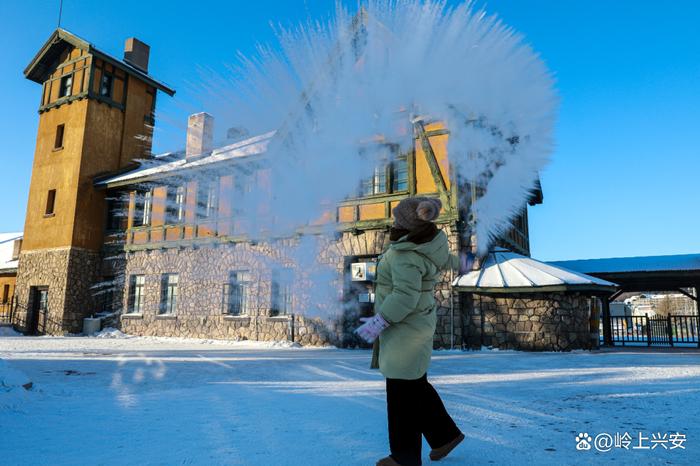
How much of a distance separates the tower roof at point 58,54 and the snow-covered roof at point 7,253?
27.3 feet

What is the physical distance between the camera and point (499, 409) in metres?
3.80

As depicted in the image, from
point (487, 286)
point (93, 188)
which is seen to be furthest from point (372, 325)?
point (93, 188)

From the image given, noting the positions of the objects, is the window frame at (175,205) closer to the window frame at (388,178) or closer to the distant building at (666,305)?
the window frame at (388,178)

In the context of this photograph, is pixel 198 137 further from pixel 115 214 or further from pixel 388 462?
pixel 388 462

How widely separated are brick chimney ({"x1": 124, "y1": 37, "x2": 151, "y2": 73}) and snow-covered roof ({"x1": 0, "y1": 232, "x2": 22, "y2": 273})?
34.2ft

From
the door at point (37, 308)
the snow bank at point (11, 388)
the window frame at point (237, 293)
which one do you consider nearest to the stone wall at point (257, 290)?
the window frame at point (237, 293)

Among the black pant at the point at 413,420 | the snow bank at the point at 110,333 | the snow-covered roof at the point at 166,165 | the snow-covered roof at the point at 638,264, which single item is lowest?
the snow bank at the point at 110,333

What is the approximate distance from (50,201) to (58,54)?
6417 mm

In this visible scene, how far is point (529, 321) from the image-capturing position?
982 centimetres

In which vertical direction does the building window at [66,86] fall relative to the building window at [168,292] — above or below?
above

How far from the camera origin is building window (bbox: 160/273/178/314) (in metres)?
14.9

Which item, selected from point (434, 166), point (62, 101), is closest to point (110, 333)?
point (62, 101)

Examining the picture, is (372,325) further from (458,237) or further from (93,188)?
(93,188)

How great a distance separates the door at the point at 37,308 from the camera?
16.5 meters
